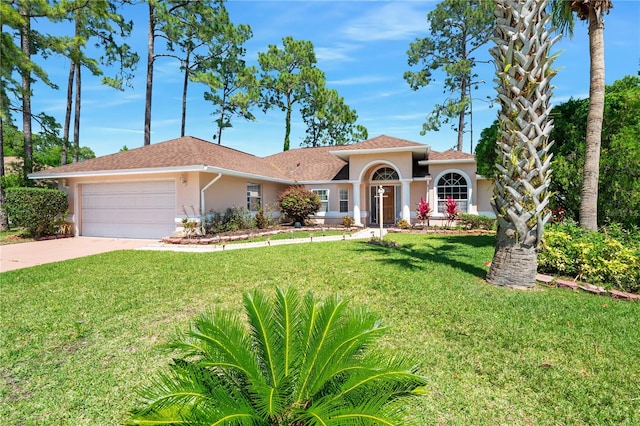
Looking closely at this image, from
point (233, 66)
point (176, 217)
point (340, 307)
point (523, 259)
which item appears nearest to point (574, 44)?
point (523, 259)

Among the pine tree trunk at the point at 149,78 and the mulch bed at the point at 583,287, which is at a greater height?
the pine tree trunk at the point at 149,78

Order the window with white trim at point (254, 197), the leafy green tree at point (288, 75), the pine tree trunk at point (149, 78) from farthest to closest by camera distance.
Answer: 1. the leafy green tree at point (288, 75)
2. the pine tree trunk at point (149, 78)
3. the window with white trim at point (254, 197)

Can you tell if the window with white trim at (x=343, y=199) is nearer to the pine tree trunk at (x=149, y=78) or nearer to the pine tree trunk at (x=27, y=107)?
the pine tree trunk at (x=149, y=78)

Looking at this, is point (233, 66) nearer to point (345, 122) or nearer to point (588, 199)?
point (345, 122)

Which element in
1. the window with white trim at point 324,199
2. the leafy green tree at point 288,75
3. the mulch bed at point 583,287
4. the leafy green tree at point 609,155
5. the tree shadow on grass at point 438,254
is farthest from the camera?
the leafy green tree at point 288,75

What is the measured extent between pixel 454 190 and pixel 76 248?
18.5 m

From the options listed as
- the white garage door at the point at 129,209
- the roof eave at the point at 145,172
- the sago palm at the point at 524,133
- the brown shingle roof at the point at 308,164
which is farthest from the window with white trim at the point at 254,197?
the sago palm at the point at 524,133

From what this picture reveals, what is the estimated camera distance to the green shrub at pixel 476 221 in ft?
54.2

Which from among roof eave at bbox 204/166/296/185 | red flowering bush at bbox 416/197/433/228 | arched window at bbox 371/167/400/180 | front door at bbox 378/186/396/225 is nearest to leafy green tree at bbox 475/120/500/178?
red flowering bush at bbox 416/197/433/228

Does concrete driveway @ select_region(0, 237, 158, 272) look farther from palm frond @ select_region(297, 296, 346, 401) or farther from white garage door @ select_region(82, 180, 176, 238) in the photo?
palm frond @ select_region(297, 296, 346, 401)

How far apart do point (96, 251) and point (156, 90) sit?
17089 mm

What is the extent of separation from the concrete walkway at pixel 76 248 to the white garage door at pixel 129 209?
0.75 m

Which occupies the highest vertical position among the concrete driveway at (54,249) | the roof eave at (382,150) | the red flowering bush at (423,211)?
the roof eave at (382,150)

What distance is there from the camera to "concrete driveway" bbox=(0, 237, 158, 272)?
9.59 metres
